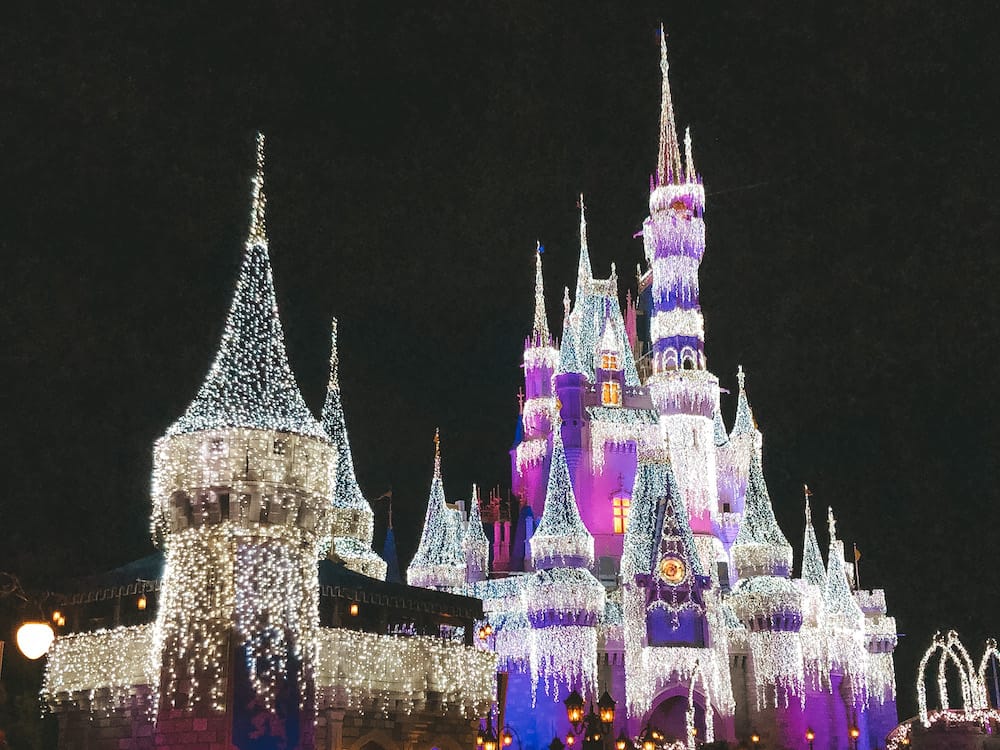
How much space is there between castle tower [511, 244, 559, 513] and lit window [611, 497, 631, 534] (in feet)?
10.9

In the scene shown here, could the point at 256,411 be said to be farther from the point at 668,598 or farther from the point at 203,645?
the point at 668,598

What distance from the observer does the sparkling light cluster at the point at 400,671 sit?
2730 centimetres

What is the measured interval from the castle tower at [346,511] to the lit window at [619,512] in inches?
631

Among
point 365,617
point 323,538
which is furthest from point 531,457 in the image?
point 323,538

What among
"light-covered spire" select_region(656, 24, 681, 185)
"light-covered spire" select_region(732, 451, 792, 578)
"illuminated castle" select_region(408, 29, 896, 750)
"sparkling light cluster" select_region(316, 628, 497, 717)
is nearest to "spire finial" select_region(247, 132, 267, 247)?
"sparkling light cluster" select_region(316, 628, 497, 717)

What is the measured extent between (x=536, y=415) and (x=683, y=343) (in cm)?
785

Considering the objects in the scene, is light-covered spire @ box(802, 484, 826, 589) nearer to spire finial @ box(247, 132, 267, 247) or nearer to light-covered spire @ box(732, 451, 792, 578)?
light-covered spire @ box(732, 451, 792, 578)

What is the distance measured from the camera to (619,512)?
167 feet

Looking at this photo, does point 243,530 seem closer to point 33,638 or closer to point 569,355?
point 33,638

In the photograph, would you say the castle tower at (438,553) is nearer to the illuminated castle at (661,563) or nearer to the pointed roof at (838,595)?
the illuminated castle at (661,563)

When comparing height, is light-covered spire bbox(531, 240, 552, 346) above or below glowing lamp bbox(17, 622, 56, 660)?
above

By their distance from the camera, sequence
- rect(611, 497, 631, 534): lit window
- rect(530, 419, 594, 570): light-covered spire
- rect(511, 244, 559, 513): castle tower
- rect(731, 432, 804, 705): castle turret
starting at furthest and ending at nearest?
rect(511, 244, 559, 513): castle tower, rect(611, 497, 631, 534): lit window, rect(731, 432, 804, 705): castle turret, rect(530, 419, 594, 570): light-covered spire

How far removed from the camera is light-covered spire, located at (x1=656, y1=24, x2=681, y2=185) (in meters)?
54.9

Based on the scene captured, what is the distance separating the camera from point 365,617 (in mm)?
39875
